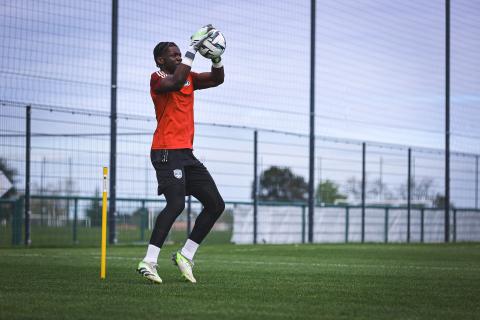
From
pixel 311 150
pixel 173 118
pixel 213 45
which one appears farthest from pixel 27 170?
pixel 213 45

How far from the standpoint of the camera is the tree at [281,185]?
59.9 feet

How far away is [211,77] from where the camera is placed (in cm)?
698

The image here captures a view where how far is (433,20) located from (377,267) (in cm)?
1483

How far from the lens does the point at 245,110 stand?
16984 millimetres

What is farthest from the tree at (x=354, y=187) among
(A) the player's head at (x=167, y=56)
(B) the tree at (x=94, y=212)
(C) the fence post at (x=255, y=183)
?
(A) the player's head at (x=167, y=56)

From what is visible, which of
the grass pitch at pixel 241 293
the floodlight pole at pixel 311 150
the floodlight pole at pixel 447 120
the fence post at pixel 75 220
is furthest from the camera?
the floodlight pole at pixel 447 120

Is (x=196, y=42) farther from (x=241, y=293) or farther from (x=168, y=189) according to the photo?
(x=241, y=293)

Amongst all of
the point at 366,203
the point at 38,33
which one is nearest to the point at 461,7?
the point at 366,203

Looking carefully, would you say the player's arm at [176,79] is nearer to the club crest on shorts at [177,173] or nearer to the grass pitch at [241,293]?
the club crest on shorts at [177,173]

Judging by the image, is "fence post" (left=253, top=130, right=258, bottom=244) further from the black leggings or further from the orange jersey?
the orange jersey

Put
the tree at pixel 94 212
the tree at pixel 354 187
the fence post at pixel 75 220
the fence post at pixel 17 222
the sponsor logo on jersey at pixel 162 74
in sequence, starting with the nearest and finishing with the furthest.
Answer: the sponsor logo on jersey at pixel 162 74
the fence post at pixel 17 222
the fence post at pixel 75 220
the tree at pixel 94 212
the tree at pixel 354 187

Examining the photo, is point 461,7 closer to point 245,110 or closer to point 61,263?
point 245,110

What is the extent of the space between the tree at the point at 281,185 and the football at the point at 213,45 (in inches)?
438

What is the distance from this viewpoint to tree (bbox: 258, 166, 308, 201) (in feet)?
59.9
